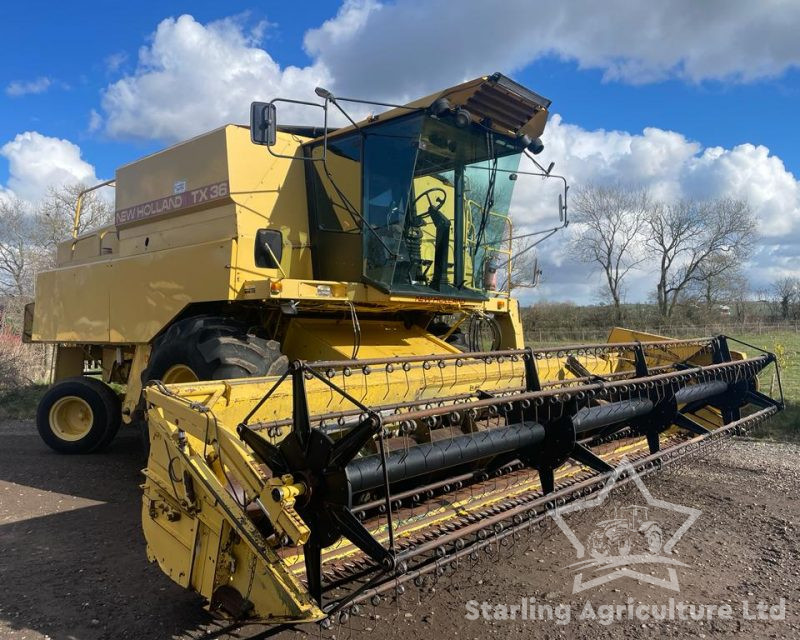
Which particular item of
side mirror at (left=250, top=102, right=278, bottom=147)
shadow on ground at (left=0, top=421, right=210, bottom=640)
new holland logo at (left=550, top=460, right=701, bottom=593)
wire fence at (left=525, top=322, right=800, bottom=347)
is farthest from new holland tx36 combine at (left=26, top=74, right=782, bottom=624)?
wire fence at (left=525, top=322, right=800, bottom=347)

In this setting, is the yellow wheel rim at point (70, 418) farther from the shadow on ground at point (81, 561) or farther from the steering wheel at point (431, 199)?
the steering wheel at point (431, 199)

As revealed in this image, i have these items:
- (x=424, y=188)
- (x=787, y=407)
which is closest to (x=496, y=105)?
(x=424, y=188)

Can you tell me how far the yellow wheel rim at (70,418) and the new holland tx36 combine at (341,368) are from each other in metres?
0.02

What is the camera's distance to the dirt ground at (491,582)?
261 centimetres

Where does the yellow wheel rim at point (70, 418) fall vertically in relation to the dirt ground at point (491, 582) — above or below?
above

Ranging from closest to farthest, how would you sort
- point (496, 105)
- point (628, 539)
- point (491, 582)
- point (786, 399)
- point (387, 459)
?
point (387, 459) < point (491, 582) < point (628, 539) < point (496, 105) < point (786, 399)

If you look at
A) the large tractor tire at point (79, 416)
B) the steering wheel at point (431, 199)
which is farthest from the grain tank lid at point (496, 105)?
the large tractor tire at point (79, 416)

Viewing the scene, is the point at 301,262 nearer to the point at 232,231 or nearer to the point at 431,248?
the point at 232,231

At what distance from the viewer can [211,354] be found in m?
4.00

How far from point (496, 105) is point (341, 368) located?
2.98 meters

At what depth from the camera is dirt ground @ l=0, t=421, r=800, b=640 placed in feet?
8.56

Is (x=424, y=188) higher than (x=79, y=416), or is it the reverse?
(x=424, y=188)

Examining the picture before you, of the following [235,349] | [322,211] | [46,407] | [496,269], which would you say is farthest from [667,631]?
[46,407]

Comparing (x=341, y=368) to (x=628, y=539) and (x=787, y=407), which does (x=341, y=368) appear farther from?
(x=787, y=407)
